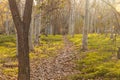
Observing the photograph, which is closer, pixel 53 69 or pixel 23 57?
pixel 23 57

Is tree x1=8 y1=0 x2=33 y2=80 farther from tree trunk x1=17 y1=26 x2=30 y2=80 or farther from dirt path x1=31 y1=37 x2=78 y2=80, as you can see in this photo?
dirt path x1=31 y1=37 x2=78 y2=80

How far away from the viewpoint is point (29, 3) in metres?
11.4

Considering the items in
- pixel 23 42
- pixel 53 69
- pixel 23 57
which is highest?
pixel 23 42

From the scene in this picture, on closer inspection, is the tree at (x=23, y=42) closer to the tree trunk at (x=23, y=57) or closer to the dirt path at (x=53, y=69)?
the tree trunk at (x=23, y=57)

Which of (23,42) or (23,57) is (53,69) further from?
(23,42)

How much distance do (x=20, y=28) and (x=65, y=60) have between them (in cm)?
Result: 1078

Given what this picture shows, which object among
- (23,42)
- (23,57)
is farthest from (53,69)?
(23,42)

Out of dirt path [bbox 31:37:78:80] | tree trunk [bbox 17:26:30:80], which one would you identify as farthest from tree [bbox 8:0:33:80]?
dirt path [bbox 31:37:78:80]

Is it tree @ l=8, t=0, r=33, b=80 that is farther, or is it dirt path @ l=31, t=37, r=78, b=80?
dirt path @ l=31, t=37, r=78, b=80

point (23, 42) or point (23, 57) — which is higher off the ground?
point (23, 42)

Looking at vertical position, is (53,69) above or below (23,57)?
below

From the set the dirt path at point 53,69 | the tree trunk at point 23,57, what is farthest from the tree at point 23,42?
the dirt path at point 53,69

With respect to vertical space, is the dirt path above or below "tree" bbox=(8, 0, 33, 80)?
below

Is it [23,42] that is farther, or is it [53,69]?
[53,69]
